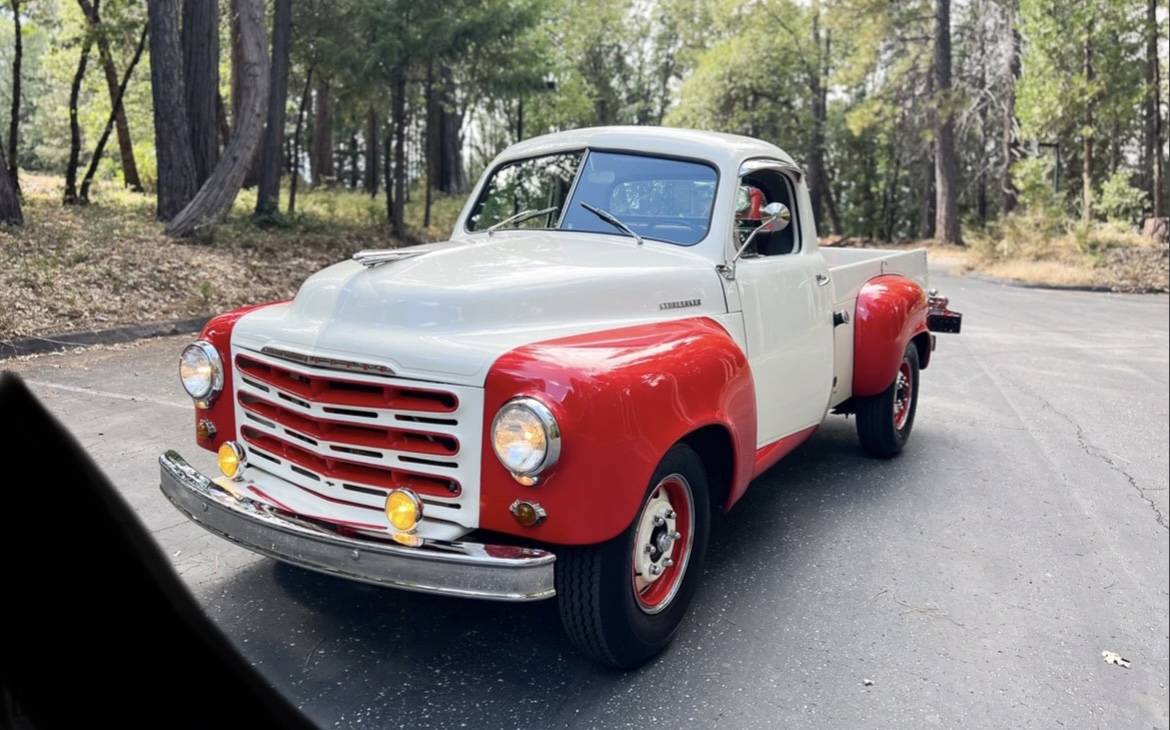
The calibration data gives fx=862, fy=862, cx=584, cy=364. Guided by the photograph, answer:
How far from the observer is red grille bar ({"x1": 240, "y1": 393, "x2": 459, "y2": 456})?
273 centimetres

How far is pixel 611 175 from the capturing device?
4.29m

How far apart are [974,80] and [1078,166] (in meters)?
5.56

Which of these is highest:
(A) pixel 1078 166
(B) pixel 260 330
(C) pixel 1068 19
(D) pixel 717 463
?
(C) pixel 1068 19

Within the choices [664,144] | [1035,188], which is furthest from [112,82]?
[1035,188]

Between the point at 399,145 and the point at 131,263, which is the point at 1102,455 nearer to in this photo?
the point at 131,263

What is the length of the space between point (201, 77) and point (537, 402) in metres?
12.7

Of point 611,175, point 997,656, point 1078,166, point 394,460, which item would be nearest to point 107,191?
point 611,175

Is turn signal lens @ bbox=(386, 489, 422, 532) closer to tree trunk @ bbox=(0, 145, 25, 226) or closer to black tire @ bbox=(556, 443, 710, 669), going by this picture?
black tire @ bbox=(556, 443, 710, 669)

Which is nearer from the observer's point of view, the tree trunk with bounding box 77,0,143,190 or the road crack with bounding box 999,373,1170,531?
the road crack with bounding box 999,373,1170,531

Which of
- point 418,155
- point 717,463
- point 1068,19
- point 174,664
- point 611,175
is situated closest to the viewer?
point 174,664

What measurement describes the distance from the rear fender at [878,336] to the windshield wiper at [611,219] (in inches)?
71.8

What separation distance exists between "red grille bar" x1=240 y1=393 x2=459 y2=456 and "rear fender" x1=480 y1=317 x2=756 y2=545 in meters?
0.17

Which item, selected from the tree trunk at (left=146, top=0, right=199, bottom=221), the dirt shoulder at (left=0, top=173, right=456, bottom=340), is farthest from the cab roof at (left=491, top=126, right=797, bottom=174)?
the tree trunk at (left=146, top=0, right=199, bottom=221)

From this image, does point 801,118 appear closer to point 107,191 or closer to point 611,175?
point 107,191
